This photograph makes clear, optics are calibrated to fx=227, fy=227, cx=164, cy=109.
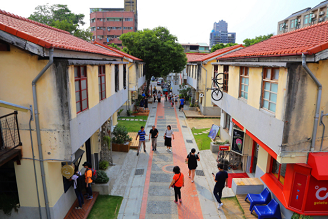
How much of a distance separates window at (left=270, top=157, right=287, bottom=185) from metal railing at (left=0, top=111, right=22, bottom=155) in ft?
27.3

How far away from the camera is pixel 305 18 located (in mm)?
53625

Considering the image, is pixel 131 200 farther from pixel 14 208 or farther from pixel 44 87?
pixel 44 87

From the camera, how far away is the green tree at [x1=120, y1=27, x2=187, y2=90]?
96.9 feet

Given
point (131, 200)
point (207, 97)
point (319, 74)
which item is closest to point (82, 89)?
point (131, 200)

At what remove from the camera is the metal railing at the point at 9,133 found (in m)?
6.14

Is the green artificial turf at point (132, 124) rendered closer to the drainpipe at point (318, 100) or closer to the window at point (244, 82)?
the window at point (244, 82)

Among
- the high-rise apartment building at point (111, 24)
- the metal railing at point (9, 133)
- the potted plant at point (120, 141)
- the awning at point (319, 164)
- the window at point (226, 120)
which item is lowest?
the potted plant at point (120, 141)

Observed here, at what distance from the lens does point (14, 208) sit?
6.76 metres

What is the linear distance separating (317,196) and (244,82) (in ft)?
17.2

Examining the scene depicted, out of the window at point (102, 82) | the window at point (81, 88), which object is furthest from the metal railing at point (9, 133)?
the window at point (102, 82)

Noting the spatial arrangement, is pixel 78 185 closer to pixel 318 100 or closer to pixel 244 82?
pixel 318 100

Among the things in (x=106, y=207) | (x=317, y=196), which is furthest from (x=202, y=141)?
(x=317, y=196)

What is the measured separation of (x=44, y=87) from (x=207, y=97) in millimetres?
19284

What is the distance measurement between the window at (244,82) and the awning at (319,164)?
4.16 metres
